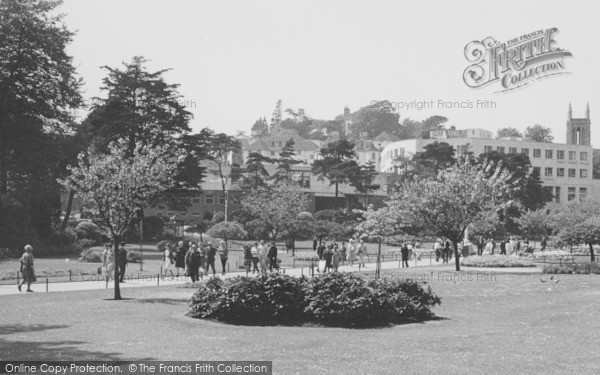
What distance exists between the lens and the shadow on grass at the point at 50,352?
45.2 ft

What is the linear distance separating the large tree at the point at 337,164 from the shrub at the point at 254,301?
72.7 metres

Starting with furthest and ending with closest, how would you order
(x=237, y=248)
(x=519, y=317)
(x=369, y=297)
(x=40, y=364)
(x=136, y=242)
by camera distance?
(x=136, y=242), (x=237, y=248), (x=519, y=317), (x=369, y=297), (x=40, y=364)

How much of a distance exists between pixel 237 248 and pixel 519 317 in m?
44.0

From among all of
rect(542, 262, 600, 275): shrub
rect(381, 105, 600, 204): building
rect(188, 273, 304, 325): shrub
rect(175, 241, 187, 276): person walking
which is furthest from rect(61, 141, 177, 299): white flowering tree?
rect(381, 105, 600, 204): building

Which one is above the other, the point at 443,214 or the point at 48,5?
the point at 48,5

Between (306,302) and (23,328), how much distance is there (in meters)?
7.24

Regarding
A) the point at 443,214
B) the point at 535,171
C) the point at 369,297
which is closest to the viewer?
the point at 369,297

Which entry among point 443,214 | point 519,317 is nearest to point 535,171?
point 443,214

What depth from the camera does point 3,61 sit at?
52.4 metres

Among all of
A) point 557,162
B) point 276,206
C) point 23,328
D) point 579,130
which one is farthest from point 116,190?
point 579,130

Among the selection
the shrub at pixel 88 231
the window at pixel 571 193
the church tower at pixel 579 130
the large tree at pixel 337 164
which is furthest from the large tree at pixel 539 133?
the shrub at pixel 88 231

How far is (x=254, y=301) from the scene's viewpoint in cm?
2069

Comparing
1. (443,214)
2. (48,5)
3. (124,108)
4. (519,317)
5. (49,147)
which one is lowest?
(519,317)

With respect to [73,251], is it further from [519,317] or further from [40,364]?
[40,364]
